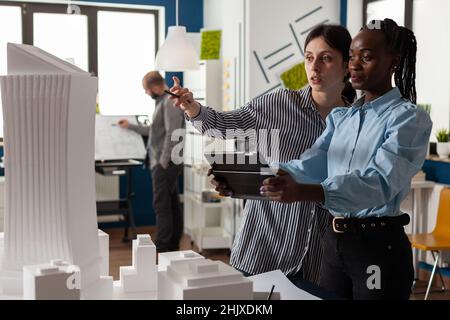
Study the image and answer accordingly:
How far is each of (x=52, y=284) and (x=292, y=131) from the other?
109cm

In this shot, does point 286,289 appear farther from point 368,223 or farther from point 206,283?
point 206,283

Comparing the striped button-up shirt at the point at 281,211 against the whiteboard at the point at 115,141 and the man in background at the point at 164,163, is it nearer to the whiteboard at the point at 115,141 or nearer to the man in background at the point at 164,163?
the man in background at the point at 164,163

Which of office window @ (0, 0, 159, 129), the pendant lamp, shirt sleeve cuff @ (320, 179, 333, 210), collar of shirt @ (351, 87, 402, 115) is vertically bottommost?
shirt sleeve cuff @ (320, 179, 333, 210)

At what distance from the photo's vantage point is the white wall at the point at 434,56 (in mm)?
4852

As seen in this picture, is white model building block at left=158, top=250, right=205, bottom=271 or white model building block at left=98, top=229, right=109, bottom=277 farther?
white model building block at left=98, top=229, right=109, bottom=277

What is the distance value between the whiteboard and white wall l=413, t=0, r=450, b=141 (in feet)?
9.77

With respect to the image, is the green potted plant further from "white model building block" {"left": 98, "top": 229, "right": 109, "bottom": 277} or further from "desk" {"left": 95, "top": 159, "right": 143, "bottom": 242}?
"white model building block" {"left": 98, "top": 229, "right": 109, "bottom": 277}

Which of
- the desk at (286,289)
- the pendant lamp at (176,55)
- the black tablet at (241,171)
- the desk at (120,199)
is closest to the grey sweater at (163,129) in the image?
the desk at (120,199)

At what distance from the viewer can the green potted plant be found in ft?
15.4

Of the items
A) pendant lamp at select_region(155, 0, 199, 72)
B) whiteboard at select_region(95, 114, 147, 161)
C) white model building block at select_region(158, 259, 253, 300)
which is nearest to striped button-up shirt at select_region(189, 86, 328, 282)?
white model building block at select_region(158, 259, 253, 300)

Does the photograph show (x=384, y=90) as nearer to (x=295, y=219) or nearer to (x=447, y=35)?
(x=295, y=219)

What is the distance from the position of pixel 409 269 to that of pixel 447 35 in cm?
362

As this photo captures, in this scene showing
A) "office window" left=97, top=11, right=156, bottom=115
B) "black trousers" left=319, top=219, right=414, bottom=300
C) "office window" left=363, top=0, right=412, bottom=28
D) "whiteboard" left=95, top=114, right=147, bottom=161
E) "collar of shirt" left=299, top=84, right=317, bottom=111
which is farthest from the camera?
"office window" left=97, top=11, right=156, bottom=115
